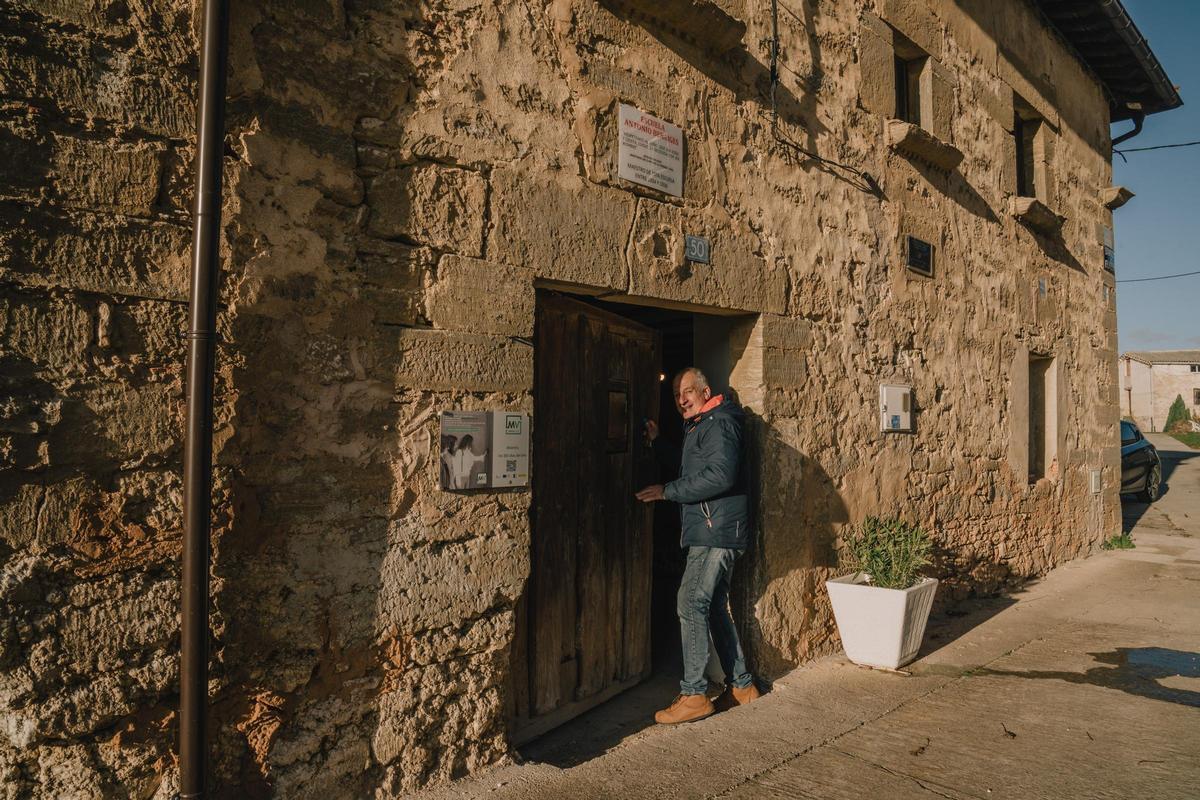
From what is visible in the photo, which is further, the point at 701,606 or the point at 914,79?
the point at 914,79

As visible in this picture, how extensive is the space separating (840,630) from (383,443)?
2924 mm

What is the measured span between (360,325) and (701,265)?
176 centimetres

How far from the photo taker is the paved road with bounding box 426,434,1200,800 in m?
2.90

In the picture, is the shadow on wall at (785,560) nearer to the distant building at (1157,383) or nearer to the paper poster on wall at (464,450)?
the paper poster on wall at (464,450)

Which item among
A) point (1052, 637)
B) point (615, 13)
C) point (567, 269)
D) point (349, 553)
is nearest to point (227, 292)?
point (349, 553)

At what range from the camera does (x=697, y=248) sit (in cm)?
376

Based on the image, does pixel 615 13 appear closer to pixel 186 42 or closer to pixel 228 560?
pixel 186 42

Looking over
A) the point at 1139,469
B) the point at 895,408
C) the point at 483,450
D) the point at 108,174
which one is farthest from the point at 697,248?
the point at 1139,469

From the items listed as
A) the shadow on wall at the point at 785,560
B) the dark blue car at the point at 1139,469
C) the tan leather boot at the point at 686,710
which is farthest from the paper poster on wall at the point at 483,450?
the dark blue car at the point at 1139,469

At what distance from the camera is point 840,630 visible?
14.6 ft

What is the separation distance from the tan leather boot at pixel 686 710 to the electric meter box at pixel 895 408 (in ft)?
→ 7.15

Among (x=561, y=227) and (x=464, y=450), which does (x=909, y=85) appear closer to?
(x=561, y=227)

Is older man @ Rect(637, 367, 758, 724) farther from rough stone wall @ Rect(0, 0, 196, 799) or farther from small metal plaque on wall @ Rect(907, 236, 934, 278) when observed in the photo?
small metal plaque on wall @ Rect(907, 236, 934, 278)

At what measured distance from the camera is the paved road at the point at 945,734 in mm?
2896
